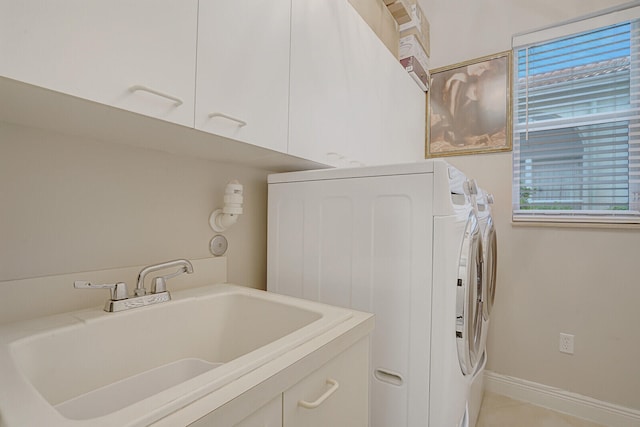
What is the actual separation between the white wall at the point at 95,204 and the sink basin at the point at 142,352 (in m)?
0.18

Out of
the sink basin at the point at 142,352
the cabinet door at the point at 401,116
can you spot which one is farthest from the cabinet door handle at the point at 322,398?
the cabinet door at the point at 401,116

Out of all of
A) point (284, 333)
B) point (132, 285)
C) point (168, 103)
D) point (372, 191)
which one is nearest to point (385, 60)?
point (372, 191)

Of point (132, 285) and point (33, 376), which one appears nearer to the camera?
point (33, 376)

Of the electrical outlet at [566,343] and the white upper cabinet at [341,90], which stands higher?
the white upper cabinet at [341,90]

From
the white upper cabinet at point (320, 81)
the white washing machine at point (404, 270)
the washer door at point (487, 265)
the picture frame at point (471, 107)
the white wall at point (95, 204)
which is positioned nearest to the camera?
the white wall at point (95, 204)

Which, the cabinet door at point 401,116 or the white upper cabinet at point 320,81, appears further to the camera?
the cabinet door at point 401,116

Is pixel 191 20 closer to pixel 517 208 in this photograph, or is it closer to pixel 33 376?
pixel 33 376

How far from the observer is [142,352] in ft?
2.93

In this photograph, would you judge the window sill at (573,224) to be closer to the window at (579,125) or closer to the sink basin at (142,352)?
the window at (579,125)

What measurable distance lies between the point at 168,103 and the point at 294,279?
861mm

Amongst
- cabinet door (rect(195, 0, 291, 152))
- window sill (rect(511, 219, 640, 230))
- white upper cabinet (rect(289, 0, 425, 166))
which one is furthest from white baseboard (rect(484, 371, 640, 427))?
cabinet door (rect(195, 0, 291, 152))

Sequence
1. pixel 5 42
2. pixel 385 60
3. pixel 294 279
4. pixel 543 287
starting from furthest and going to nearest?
pixel 543 287, pixel 385 60, pixel 294 279, pixel 5 42

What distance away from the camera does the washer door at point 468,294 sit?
101 cm

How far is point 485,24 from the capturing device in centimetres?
233
